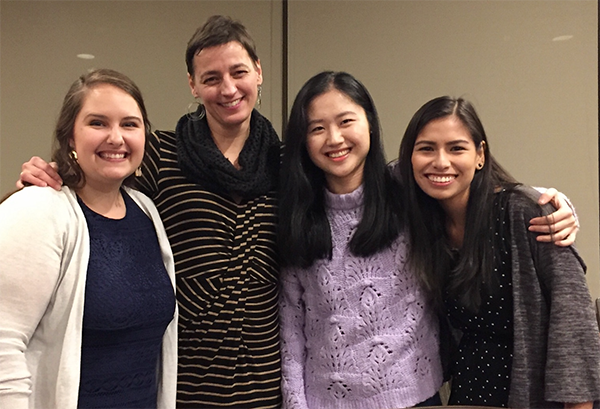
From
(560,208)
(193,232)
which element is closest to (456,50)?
(560,208)

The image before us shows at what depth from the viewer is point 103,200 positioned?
1378 mm

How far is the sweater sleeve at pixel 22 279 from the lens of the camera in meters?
1.11

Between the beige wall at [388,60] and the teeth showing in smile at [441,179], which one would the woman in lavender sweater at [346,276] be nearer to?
the teeth showing in smile at [441,179]

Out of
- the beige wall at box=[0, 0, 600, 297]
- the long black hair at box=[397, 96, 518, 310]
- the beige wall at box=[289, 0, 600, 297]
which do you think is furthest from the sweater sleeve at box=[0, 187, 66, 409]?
the beige wall at box=[289, 0, 600, 297]

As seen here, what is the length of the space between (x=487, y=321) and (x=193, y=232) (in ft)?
2.89

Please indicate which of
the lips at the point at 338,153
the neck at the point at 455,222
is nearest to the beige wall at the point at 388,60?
the neck at the point at 455,222

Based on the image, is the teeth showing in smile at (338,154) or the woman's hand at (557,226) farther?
the teeth showing in smile at (338,154)

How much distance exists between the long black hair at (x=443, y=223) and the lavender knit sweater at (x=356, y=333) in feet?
0.20

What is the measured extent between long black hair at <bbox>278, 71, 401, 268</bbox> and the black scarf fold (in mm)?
69

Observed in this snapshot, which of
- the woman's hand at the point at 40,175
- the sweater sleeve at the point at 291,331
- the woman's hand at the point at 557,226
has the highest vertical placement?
the woman's hand at the point at 40,175

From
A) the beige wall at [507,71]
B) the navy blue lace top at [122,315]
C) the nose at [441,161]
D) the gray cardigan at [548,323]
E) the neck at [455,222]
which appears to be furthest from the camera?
the beige wall at [507,71]

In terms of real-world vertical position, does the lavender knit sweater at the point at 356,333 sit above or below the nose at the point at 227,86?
below

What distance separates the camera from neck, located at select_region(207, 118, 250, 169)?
1712 mm

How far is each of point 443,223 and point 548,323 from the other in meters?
0.41
